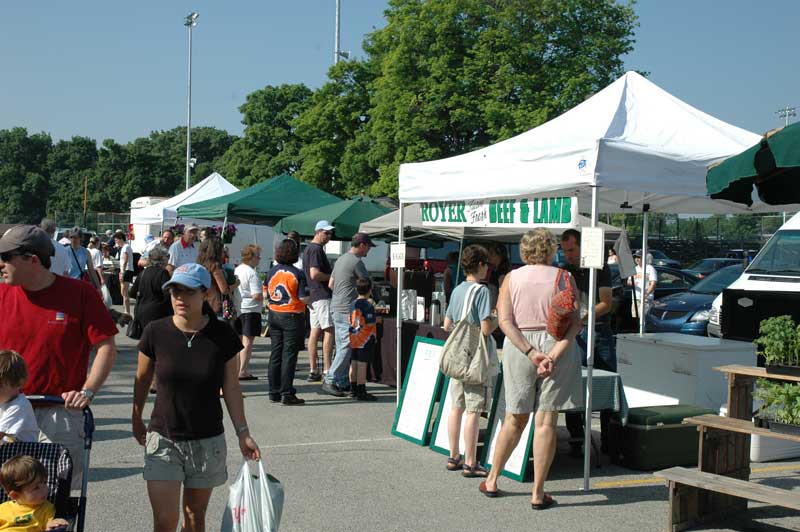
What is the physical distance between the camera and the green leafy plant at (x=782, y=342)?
5137 mm

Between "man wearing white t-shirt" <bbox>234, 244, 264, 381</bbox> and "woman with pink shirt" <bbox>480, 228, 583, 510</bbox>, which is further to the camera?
"man wearing white t-shirt" <bbox>234, 244, 264, 381</bbox>

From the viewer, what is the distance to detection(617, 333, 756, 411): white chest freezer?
310 inches

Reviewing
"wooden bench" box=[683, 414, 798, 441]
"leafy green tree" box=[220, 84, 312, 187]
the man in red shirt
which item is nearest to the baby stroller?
the man in red shirt

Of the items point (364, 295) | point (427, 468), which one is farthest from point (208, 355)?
point (364, 295)

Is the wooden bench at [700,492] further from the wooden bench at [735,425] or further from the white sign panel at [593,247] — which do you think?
the white sign panel at [593,247]

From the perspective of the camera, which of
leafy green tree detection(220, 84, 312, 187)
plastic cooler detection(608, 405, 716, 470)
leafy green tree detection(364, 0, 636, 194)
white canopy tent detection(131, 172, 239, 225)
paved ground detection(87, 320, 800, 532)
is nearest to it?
paved ground detection(87, 320, 800, 532)

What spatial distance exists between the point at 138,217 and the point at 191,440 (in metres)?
23.3

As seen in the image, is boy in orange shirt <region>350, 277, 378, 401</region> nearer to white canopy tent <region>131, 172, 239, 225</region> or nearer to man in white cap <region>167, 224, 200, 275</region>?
man in white cap <region>167, 224, 200, 275</region>

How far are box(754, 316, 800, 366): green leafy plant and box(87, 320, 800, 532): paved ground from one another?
123 cm

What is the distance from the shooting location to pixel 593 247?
6.23 m

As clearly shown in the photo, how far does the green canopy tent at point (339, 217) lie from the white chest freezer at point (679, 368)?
303 inches

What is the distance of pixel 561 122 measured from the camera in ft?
26.6

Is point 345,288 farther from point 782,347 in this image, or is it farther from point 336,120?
point 336,120

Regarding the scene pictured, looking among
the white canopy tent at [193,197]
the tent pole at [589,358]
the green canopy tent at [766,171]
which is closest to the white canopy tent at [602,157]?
the tent pole at [589,358]
